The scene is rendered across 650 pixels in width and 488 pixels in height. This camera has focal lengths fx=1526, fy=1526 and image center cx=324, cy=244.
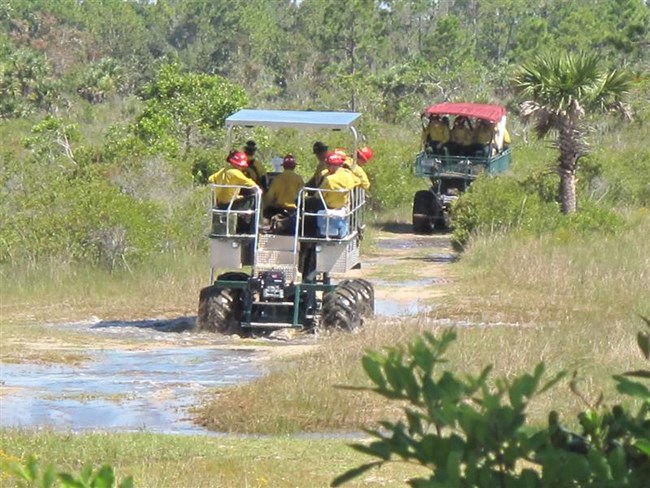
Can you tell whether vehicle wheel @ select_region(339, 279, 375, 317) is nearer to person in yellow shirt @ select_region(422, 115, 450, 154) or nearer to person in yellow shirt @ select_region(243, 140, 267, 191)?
person in yellow shirt @ select_region(243, 140, 267, 191)

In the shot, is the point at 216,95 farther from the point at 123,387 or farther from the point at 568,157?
the point at 123,387

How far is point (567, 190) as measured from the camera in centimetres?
2742

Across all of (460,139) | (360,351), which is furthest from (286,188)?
(460,139)

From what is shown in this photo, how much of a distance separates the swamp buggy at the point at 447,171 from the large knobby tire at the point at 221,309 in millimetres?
12057

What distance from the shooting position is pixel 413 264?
24844mm

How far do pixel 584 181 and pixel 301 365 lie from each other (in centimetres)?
2028

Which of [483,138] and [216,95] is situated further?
[216,95]

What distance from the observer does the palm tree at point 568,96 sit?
26.8 meters

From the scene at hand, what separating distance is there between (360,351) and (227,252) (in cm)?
357

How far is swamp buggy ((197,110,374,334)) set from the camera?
1712 centimetres

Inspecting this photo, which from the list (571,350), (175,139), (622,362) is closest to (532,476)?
(622,362)

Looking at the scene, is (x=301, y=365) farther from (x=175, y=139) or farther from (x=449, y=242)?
(x=175, y=139)

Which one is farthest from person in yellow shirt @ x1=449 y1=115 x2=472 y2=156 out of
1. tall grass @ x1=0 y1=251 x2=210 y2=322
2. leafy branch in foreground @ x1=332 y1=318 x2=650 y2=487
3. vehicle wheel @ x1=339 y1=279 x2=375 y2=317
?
leafy branch in foreground @ x1=332 y1=318 x2=650 y2=487

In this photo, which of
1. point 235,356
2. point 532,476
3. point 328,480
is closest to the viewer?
point 532,476
